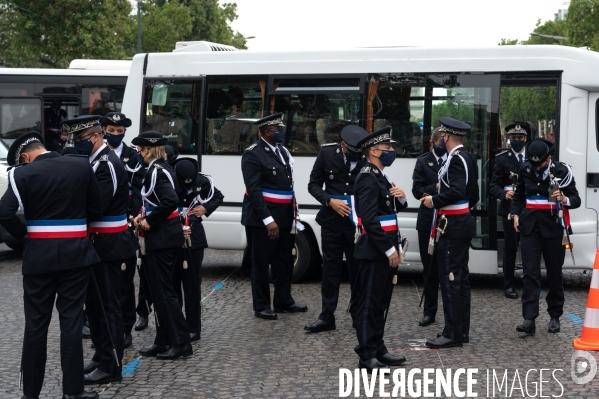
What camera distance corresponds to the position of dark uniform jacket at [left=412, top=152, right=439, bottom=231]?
9.29 metres

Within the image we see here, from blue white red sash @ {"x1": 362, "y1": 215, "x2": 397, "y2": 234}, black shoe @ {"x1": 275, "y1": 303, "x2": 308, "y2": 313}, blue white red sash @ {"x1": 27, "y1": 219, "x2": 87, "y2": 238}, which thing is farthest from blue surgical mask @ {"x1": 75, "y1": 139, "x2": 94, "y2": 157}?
black shoe @ {"x1": 275, "y1": 303, "x2": 308, "y2": 313}

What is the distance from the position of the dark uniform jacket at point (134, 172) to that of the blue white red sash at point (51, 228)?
216 centimetres

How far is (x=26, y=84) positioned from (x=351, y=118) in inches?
383

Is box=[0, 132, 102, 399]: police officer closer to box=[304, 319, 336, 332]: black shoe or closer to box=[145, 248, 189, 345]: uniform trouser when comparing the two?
box=[145, 248, 189, 345]: uniform trouser

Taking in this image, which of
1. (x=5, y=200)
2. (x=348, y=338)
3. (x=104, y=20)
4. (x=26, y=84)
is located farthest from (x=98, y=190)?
(x=104, y=20)

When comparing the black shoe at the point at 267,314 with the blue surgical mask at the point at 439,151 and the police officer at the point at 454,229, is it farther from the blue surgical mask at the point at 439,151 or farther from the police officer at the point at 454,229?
the blue surgical mask at the point at 439,151

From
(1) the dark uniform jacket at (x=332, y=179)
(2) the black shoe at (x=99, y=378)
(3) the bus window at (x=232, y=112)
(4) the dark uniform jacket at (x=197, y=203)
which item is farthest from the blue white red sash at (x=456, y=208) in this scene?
(3) the bus window at (x=232, y=112)

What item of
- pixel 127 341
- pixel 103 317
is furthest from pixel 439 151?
pixel 103 317

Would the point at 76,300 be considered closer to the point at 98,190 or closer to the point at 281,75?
the point at 98,190

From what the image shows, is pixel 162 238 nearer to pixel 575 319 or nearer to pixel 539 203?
pixel 539 203

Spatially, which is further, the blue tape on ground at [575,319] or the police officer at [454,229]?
the blue tape on ground at [575,319]

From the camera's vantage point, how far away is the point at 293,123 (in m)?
11.5

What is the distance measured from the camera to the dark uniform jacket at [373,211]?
6898 mm

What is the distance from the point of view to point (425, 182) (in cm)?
936
